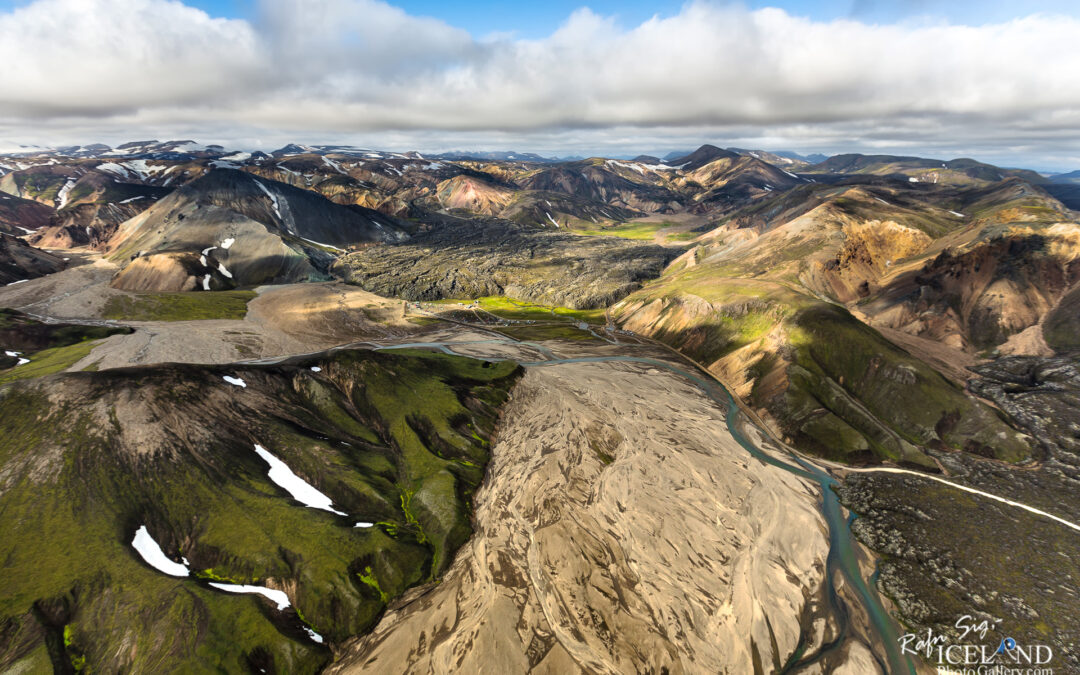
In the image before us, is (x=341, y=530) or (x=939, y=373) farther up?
(x=939, y=373)

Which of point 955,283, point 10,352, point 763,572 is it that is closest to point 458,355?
point 763,572

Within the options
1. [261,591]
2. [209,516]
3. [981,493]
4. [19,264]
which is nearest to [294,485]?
[209,516]

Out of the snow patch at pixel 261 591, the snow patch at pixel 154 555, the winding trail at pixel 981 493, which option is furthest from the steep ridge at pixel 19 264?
the winding trail at pixel 981 493

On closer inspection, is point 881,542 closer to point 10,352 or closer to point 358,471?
point 358,471

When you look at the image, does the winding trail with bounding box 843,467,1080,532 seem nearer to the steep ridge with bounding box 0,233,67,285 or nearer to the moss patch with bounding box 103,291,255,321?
the moss patch with bounding box 103,291,255,321

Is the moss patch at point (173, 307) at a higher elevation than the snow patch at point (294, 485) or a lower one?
higher

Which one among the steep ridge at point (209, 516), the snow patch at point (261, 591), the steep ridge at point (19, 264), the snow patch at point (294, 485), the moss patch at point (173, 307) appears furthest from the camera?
the steep ridge at point (19, 264)

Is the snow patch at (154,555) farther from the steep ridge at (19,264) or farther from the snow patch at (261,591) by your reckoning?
the steep ridge at (19,264)

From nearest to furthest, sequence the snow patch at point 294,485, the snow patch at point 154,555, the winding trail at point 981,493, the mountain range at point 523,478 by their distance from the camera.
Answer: the mountain range at point 523,478 < the snow patch at point 154,555 < the snow patch at point 294,485 < the winding trail at point 981,493
